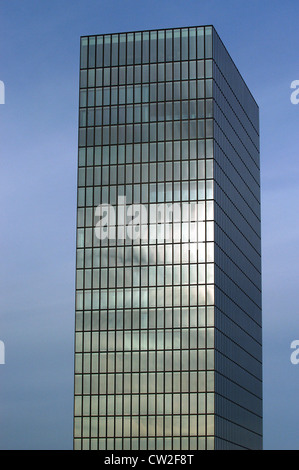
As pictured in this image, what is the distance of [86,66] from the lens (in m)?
154

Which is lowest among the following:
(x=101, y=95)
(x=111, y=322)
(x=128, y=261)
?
(x=111, y=322)

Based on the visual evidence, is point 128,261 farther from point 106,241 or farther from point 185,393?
point 185,393

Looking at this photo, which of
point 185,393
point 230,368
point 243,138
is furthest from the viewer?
point 243,138

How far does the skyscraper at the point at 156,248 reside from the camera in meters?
140

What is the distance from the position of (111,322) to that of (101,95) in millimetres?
36128

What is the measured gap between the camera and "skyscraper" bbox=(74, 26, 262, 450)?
461ft

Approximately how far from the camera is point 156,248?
146 metres

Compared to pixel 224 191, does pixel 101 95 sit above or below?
above

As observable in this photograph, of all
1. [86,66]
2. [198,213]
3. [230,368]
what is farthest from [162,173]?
[230,368]

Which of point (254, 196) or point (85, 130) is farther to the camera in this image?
point (254, 196)
